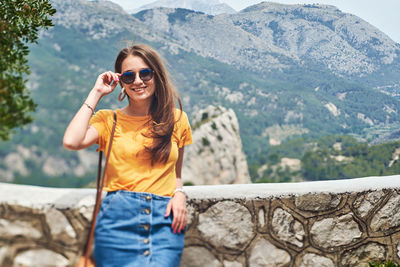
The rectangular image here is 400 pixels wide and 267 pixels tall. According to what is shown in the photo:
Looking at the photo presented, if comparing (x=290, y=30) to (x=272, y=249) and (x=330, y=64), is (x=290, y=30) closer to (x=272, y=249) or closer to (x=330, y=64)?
(x=330, y=64)

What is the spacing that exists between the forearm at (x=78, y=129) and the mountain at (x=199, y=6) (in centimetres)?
12138

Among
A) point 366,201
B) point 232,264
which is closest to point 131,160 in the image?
point 232,264

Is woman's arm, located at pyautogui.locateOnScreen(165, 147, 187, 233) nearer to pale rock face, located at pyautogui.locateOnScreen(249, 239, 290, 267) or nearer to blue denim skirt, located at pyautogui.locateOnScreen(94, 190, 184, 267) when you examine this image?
blue denim skirt, located at pyautogui.locateOnScreen(94, 190, 184, 267)

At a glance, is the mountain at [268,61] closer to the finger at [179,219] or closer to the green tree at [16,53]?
the green tree at [16,53]

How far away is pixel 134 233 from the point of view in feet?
4.51

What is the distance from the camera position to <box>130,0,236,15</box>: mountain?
118 meters

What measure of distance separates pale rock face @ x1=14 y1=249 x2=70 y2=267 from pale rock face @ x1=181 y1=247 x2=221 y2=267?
0.62m

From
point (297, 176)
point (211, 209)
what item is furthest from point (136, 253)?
point (297, 176)

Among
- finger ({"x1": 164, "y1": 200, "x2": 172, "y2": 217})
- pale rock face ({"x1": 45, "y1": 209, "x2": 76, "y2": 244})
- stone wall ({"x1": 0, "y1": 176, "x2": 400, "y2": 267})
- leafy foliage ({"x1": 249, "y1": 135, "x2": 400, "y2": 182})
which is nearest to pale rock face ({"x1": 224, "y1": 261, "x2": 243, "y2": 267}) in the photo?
stone wall ({"x1": 0, "y1": 176, "x2": 400, "y2": 267})

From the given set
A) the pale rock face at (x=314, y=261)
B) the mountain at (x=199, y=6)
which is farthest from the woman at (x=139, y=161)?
the mountain at (x=199, y=6)

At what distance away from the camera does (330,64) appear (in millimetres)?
84125

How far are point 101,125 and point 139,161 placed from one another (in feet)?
0.87

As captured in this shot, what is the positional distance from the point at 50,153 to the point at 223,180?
105 feet

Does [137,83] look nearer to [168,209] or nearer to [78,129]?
[78,129]
